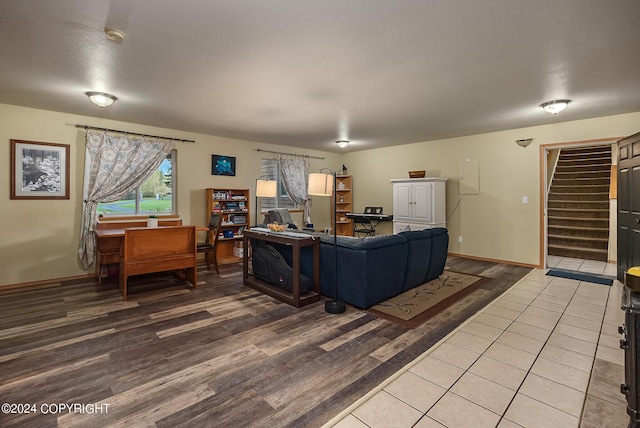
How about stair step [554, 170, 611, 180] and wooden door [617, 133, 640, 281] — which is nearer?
wooden door [617, 133, 640, 281]

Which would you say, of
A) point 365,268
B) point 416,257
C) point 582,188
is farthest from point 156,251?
point 582,188

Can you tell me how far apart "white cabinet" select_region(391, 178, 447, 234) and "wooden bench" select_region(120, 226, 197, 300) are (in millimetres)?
4023

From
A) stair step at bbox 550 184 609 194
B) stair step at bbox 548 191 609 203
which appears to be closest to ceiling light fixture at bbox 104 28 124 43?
stair step at bbox 548 191 609 203

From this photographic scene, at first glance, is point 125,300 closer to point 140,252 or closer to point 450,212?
point 140,252

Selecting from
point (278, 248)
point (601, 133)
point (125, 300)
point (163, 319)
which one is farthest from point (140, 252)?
point (601, 133)

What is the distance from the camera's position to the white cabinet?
5.90m

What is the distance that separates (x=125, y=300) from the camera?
141 inches

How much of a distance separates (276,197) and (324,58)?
462 cm

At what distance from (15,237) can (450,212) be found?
7129 mm

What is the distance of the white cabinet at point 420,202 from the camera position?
19.4ft

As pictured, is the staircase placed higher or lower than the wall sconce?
lower

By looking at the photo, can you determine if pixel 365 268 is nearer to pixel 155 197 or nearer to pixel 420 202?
pixel 420 202

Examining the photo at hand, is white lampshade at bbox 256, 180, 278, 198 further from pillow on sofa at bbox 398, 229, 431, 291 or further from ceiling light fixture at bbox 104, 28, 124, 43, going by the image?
ceiling light fixture at bbox 104, 28, 124, 43

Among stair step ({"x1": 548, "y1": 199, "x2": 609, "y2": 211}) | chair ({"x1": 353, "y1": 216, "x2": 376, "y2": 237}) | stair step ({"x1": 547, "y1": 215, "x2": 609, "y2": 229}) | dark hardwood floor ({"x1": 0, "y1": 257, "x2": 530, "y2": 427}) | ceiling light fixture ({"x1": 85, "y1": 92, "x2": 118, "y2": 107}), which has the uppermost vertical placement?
ceiling light fixture ({"x1": 85, "y1": 92, "x2": 118, "y2": 107})
